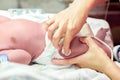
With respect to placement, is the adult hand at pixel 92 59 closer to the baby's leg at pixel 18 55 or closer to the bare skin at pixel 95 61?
the bare skin at pixel 95 61

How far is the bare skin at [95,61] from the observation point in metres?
1.05

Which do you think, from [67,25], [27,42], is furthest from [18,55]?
[67,25]

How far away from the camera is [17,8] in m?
1.81

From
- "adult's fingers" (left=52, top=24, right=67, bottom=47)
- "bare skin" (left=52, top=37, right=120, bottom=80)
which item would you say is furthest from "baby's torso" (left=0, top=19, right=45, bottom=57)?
"adult's fingers" (left=52, top=24, right=67, bottom=47)

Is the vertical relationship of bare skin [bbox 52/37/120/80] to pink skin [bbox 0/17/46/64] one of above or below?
below

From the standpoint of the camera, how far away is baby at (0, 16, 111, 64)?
113cm

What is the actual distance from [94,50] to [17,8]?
0.87 metres

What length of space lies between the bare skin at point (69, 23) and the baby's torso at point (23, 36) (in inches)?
7.7

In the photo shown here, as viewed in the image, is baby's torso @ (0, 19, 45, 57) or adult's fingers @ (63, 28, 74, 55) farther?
baby's torso @ (0, 19, 45, 57)

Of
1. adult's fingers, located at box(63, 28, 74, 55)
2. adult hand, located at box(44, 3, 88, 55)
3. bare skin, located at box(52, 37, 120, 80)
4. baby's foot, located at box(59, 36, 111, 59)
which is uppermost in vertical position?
adult hand, located at box(44, 3, 88, 55)

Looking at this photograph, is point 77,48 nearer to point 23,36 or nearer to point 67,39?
point 67,39

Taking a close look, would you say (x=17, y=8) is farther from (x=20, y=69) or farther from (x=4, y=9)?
(x=20, y=69)

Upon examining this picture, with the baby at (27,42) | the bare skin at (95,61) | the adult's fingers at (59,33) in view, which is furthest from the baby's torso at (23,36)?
the adult's fingers at (59,33)

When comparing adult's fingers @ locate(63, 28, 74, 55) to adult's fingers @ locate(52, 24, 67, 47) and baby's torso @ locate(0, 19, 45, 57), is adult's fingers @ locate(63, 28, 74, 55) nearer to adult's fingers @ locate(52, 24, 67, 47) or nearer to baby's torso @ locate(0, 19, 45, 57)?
adult's fingers @ locate(52, 24, 67, 47)
